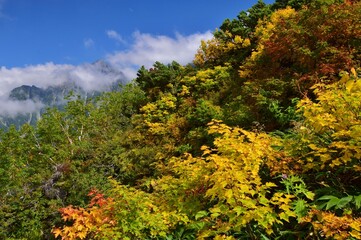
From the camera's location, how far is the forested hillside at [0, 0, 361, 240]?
4.07 metres

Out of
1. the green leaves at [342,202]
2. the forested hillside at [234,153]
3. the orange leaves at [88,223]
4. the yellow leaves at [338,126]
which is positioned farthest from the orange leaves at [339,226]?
the orange leaves at [88,223]

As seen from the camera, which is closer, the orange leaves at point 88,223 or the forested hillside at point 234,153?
the forested hillside at point 234,153

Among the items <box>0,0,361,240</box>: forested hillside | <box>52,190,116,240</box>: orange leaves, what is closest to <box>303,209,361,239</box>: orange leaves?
<box>0,0,361,240</box>: forested hillside

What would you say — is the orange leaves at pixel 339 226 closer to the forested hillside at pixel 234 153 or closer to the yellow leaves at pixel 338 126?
the forested hillside at pixel 234 153

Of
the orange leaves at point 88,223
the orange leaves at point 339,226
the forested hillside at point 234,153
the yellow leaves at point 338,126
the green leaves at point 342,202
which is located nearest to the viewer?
the orange leaves at point 339,226

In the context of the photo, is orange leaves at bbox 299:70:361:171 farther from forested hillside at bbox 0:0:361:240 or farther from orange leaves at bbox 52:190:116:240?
orange leaves at bbox 52:190:116:240

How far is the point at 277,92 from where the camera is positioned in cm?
999

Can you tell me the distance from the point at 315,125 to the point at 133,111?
17.2m

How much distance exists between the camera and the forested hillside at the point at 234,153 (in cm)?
407

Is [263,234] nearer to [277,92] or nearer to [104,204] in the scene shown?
[104,204]

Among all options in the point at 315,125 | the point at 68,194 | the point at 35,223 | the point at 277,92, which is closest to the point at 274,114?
the point at 277,92

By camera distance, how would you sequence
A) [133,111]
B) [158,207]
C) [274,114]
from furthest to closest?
[133,111], [274,114], [158,207]

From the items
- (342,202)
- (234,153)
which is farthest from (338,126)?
(234,153)

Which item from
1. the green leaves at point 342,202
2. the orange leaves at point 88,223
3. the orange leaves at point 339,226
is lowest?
the orange leaves at point 88,223
